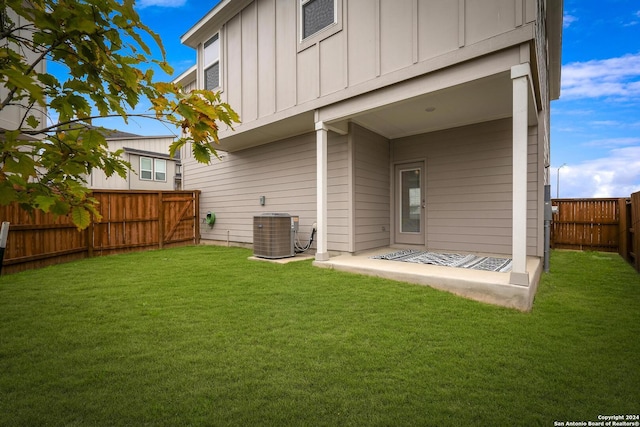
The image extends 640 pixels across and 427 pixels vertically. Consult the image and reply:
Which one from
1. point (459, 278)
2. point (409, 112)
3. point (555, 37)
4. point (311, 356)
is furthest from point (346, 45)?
point (555, 37)

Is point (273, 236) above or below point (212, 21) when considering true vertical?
below

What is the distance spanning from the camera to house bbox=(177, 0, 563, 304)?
12.9 ft

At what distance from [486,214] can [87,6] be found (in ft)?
21.3

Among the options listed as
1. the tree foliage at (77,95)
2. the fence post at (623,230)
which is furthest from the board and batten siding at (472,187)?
the tree foliage at (77,95)

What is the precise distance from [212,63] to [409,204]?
6526 mm

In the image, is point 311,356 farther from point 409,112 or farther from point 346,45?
point 346,45

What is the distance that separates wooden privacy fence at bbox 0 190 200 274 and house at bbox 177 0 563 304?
1868mm

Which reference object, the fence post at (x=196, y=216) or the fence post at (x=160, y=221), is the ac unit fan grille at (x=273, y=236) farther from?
the fence post at (x=196, y=216)

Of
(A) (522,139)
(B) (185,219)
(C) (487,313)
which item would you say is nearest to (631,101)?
(A) (522,139)

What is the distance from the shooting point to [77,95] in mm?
1145

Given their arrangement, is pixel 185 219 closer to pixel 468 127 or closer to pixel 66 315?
pixel 66 315

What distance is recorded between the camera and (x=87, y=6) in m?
1.03

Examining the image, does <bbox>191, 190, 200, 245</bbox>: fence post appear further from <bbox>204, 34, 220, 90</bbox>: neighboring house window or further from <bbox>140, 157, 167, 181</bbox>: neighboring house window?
<bbox>140, 157, 167, 181</bbox>: neighboring house window

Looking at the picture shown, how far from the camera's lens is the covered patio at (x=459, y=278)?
3471 millimetres
